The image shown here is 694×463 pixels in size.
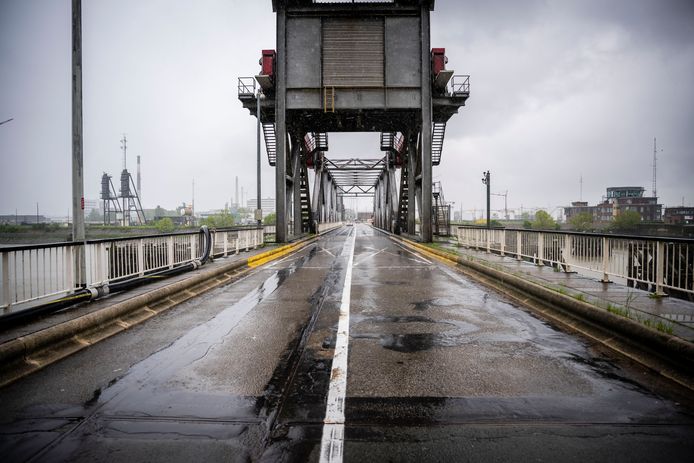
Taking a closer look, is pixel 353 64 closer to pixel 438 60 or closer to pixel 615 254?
pixel 438 60

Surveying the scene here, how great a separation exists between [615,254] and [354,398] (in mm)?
7064

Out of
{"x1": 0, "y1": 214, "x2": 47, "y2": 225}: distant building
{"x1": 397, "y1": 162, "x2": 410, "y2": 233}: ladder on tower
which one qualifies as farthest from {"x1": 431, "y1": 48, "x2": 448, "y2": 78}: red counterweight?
{"x1": 0, "y1": 214, "x2": 47, "y2": 225}: distant building

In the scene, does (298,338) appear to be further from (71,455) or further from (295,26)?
(295,26)

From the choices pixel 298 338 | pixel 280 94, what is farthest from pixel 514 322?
pixel 280 94

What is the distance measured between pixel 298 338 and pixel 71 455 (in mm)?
2678

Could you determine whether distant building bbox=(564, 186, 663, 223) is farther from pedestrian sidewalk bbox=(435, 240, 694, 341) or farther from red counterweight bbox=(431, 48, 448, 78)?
pedestrian sidewalk bbox=(435, 240, 694, 341)

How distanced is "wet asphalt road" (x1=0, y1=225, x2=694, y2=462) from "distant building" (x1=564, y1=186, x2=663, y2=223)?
Result: 9996cm

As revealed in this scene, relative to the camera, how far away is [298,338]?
4785 mm

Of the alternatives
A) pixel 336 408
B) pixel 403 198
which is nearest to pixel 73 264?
pixel 336 408

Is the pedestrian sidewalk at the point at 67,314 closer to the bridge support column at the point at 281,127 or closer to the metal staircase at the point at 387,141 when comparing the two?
the bridge support column at the point at 281,127

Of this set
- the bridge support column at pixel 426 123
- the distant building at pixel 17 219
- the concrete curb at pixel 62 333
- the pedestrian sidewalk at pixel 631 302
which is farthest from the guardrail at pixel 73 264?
the distant building at pixel 17 219

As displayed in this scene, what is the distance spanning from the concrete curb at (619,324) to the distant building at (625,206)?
96510mm

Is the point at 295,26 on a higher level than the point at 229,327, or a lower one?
higher

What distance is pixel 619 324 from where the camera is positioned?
4.62 m
